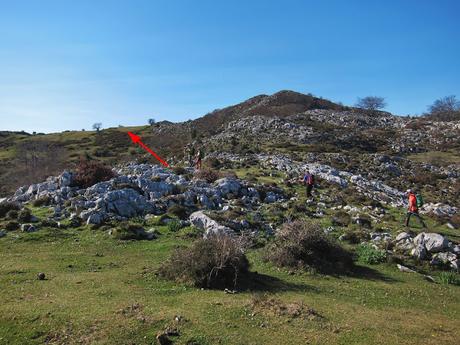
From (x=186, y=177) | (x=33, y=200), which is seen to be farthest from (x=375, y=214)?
(x=33, y=200)

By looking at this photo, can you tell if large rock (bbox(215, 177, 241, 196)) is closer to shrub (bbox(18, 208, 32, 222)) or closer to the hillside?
the hillside

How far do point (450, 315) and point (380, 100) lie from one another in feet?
388

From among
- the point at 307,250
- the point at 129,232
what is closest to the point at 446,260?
the point at 307,250

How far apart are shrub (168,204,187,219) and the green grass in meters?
5.18

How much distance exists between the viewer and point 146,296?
1060cm

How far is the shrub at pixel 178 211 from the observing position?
20.6m

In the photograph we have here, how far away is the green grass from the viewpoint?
8.54 meters

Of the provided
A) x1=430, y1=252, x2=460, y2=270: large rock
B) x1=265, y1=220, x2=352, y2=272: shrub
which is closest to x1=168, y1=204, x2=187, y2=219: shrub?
x1=265, y1=220, x2=352, y2=272: shrub

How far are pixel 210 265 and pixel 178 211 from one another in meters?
9.18

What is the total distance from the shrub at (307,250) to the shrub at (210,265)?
282 cm

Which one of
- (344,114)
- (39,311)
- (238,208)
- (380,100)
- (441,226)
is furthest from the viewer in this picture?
(380,100)

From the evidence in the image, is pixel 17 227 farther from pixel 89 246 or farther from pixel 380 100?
pixel 380 100

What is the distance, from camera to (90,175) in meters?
24.8

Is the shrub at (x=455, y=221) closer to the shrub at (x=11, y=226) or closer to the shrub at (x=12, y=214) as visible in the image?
the shrub at (x=11, y=226)
